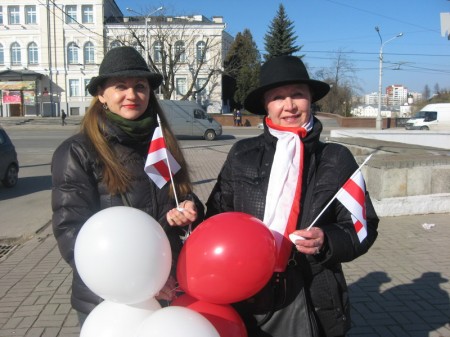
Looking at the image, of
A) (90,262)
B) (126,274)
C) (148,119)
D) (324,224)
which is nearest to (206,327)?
(126,274)

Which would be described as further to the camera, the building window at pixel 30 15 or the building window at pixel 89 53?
the building window at pixel 89 53

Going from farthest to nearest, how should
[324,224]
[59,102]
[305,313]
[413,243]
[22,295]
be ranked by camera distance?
[59,102] < [413,243] < [22,295] < [324,224] < [305,313]

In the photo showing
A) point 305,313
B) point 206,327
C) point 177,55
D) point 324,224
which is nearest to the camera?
point 206,327

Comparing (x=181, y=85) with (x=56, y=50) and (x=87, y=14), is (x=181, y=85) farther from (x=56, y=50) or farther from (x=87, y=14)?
(x=56, y=50)

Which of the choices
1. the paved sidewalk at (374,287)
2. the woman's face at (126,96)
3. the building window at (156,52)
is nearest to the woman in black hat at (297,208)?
the woman's face at (126,96)

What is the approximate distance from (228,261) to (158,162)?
0.65m

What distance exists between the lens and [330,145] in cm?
217

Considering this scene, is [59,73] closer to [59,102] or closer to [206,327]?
[59,102]

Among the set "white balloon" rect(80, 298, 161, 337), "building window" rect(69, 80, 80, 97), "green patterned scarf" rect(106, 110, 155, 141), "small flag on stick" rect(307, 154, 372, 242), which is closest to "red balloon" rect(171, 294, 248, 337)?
"white balloon" rect(80, 298, 161, 337)

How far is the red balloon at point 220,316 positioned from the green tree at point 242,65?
4649 centimetres

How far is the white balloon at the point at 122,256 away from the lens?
1.62 meters

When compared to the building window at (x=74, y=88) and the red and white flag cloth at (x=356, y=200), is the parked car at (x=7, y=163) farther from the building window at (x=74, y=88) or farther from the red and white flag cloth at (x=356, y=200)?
the building window at (x=74, y=88)

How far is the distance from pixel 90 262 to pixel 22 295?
3.24m

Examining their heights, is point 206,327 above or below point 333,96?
below
